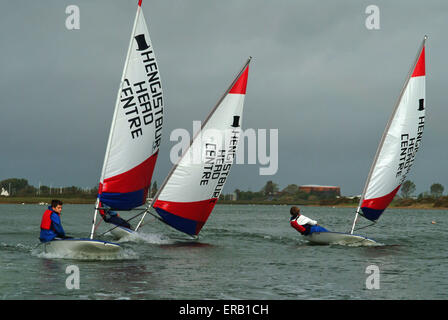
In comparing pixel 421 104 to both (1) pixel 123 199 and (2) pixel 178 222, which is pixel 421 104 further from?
(1) pixel 123 199

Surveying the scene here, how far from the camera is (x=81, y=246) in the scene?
1856 centimetres

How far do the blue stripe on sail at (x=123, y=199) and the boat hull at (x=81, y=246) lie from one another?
270 cm

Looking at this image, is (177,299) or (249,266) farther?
(249,266)

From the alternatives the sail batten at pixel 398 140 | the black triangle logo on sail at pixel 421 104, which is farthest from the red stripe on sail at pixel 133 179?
the black triangle logo on sail at pixel 421 104

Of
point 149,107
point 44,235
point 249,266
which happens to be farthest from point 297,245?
point 44,235

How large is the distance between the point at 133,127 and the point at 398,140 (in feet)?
44.2

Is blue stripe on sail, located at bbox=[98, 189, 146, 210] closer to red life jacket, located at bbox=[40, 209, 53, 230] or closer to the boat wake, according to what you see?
red life jacket, located at bbox=[40, 209, 53, 230]

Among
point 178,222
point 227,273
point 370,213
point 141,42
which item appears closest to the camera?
point 227,273

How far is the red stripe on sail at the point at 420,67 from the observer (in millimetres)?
27359

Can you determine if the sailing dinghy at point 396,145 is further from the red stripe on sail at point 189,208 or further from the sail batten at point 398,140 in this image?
the red stripe on sail at point 189,208

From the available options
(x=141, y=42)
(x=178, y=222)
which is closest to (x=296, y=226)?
(x=178, y=222)

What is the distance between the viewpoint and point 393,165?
2725cm
